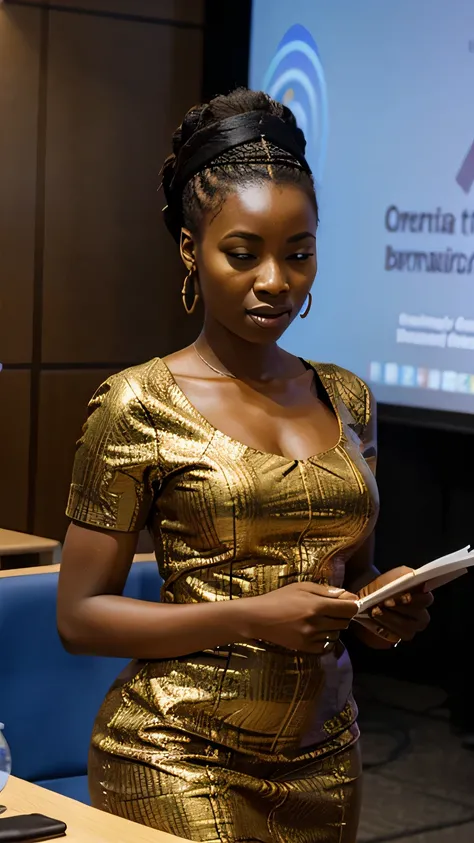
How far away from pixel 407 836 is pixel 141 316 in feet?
6.88

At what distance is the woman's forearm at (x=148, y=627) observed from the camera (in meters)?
1.50

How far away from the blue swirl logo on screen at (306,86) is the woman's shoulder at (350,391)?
2.66 metres

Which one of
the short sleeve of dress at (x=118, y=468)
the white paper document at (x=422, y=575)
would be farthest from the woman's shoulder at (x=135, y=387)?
the white paper document at (x=422, y=575)

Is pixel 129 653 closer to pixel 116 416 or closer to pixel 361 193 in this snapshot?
pixel 116 416

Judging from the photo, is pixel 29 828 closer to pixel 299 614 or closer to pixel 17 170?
pixel 299 614

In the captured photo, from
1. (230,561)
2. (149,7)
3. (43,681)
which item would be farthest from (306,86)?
(230,561)

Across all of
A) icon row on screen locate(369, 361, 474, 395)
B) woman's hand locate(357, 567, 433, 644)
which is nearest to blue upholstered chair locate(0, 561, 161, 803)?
woman's hand locate(357, 567, 433, 644)

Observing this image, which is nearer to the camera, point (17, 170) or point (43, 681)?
point (43, 681)

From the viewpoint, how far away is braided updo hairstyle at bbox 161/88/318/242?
1595 mm

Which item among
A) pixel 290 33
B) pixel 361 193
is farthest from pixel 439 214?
pixel 290 33

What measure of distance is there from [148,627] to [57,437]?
3117 millimetres

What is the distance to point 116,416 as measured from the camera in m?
1.56

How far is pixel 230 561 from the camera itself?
1533 millimetres

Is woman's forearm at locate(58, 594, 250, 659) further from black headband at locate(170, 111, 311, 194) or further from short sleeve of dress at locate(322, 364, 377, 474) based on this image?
black headband at locate(170, 111, 311, 194)
